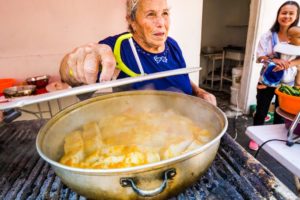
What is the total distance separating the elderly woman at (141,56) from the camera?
760 mm

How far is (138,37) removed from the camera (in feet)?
4.30

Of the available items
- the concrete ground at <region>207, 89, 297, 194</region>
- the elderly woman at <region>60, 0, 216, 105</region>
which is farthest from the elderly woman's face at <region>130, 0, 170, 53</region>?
the concrete ground at <region>207, 89, 297, 194</region>

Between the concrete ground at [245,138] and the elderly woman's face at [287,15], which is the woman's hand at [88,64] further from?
the elderly woman's face at [287,15]

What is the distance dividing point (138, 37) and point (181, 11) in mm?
1676

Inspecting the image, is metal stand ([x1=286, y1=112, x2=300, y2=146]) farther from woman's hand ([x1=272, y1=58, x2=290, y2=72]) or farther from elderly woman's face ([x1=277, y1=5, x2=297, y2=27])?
elderly woman's face ([x1=277, y1=5, x2=297, y2=27])

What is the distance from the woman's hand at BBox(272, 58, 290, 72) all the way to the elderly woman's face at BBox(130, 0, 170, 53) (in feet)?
4.97

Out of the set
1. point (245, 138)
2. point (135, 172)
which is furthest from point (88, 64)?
point (245, 138)

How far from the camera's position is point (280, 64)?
2.09 metres

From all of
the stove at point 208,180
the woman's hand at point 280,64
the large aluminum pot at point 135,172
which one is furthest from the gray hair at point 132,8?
the woman's hand at point 280,64

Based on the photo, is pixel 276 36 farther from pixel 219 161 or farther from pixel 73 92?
pixel 73 92

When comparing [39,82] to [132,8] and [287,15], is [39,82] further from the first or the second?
[287,15]

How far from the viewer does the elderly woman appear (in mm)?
760

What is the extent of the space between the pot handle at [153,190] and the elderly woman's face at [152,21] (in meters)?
0.89

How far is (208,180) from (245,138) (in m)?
2.29
